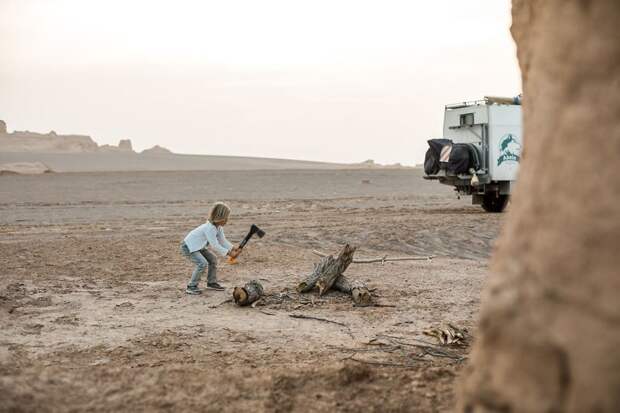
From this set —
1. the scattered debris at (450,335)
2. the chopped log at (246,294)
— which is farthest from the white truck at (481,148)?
the scattered debris at (450,335)

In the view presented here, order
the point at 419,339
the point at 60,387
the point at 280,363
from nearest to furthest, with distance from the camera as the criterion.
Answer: the point at 60,387 < the point at 280,363 < the point at 419,339

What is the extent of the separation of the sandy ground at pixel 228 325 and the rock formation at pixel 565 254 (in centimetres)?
193

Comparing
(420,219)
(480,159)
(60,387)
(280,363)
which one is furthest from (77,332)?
(480,159)

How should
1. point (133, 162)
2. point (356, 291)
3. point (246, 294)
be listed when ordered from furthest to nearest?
point (133, 162), point (356, 291), point (246, 294)

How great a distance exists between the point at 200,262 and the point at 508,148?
12.9 metres

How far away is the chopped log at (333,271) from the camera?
9.19 m

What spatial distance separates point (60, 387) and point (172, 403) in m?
0.99

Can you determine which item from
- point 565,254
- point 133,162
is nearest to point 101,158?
point 133,162

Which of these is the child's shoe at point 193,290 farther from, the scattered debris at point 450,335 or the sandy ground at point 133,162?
the sandy ground at point 133,162

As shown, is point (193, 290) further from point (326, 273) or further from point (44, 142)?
point (44, 142)

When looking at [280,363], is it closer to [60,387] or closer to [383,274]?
[60,387]

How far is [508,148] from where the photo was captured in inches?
787

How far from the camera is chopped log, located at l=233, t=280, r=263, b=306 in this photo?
855 cm

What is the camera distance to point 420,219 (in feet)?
63.9
